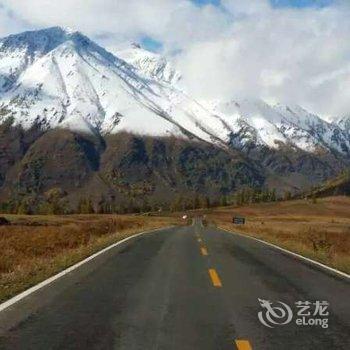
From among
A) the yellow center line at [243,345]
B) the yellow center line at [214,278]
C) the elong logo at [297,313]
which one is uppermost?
the yellow center line at [214,278]

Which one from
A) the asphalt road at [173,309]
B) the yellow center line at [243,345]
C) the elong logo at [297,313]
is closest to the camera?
the yellow center line at [243,345]

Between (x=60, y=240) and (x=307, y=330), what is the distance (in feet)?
82.3

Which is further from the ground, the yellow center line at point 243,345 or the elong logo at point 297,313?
the elong logo at point 297,313

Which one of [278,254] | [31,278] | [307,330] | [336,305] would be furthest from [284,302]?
[278,254]

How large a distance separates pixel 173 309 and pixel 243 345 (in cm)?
305

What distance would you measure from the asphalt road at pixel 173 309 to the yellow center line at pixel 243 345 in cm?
1

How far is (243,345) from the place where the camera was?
9688 millimetres

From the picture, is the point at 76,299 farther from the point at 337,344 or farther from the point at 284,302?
the point at 337,344

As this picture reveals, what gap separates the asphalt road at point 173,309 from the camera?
32.4 feet

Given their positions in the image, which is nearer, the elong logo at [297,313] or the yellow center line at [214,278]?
Result: the elong logo at [297,313]

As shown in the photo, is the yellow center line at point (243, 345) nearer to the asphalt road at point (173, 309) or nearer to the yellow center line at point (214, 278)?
the asphalt road at point (173, 309)

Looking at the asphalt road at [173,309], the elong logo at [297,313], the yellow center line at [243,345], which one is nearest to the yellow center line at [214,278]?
the asphalt road at [173,309]

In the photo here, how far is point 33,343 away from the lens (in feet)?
31.2

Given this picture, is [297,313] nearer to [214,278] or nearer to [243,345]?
[243,345]
